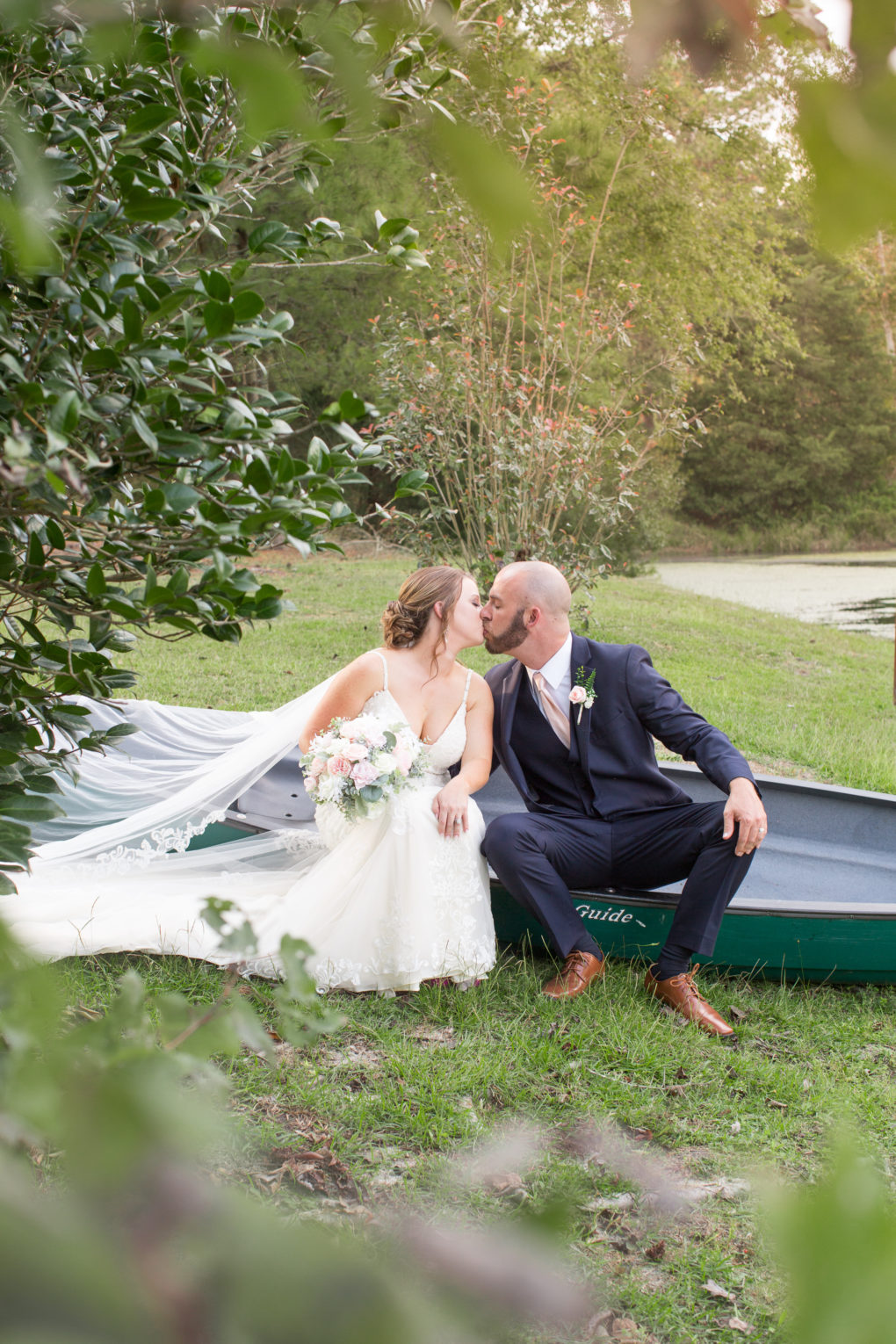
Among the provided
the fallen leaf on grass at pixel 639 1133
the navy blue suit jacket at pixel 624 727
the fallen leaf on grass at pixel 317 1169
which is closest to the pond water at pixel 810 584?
the navy blue suit jacket at pixel 624 727

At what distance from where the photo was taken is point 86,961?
141 inches

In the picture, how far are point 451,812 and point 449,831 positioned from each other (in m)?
0.08

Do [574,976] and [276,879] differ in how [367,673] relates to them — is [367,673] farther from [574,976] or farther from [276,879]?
[574,976]

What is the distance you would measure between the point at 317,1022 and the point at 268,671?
333 inches

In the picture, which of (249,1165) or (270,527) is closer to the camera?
(249,1165)

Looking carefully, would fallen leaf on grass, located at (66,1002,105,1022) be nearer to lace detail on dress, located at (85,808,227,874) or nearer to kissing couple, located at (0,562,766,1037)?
kissing couple, located at (0,562,766,1037)

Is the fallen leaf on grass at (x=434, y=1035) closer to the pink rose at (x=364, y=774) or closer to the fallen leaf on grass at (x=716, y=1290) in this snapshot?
the pink rose at (x=364, y=774)

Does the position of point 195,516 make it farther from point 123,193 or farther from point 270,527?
point 123,193

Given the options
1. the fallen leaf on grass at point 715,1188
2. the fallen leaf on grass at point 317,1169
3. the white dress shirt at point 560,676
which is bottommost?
the fallen leaf on grass at point 715,1188

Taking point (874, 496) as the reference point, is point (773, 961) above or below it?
below

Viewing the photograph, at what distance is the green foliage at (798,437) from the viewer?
27.2 meters

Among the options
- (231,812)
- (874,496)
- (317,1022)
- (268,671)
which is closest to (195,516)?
(317,1022)

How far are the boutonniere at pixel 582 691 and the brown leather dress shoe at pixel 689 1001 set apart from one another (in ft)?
3.43

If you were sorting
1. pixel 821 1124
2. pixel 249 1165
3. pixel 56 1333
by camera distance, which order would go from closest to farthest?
pixel 56 1333
pixel 249 1165
pixel 821 1124
